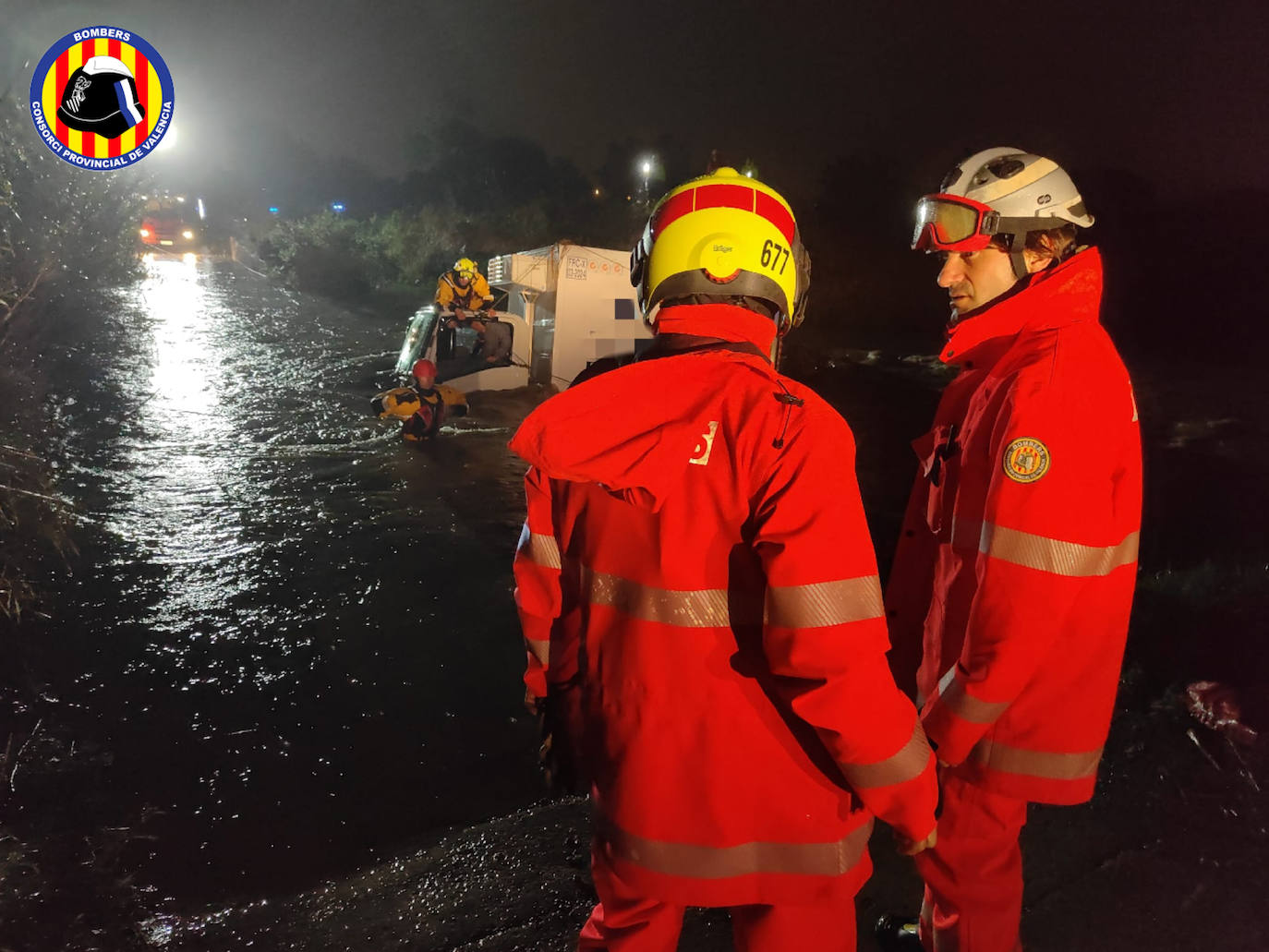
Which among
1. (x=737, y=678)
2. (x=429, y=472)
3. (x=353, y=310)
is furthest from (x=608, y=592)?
(x=353, y=310)

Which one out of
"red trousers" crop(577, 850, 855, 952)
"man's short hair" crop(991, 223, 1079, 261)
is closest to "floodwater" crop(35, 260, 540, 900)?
"red trousers" crop(577, 850, 855, 952)

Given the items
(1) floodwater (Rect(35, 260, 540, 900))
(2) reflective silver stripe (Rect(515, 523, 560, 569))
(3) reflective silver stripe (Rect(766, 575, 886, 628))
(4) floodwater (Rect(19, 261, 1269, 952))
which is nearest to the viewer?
(3) reflective silver stripe (Rect(766, 575, 886, 628))

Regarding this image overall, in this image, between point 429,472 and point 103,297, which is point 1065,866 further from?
point 103,297

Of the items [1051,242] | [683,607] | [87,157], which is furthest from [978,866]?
[87,157]

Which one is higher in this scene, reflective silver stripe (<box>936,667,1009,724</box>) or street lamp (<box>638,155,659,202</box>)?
street lamp (<box>638,155,659,202</box>)

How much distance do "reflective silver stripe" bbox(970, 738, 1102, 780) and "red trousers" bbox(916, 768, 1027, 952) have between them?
102mm

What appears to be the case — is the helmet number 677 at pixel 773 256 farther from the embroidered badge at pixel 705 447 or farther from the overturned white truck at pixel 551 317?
the overturned white truck at pixel 551 317

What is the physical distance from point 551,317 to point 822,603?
38.8ft

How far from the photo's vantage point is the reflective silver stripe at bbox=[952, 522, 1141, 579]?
68.6 inches

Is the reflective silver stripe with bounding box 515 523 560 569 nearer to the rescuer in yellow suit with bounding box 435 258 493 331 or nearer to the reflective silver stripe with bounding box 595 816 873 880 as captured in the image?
the reflective silver stripe with bounding box 595 816 873 880

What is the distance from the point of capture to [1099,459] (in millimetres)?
1782

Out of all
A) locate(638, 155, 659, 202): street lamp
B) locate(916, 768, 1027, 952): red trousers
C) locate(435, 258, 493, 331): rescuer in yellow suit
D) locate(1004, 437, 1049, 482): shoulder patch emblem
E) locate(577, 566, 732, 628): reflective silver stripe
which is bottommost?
locate(916, 768, 1027, 952): red trousers

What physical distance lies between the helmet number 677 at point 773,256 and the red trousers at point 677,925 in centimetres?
145

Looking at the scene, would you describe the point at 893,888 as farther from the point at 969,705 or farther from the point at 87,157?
the point at 87,157
